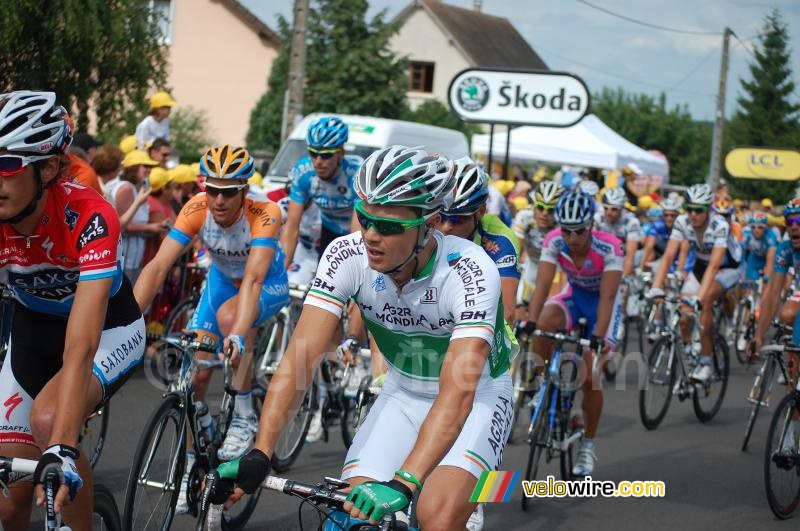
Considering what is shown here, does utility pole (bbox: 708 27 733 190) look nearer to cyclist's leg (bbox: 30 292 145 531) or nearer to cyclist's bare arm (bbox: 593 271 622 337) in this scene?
cyclist's bare arm (bbox: 593 271 622 337)

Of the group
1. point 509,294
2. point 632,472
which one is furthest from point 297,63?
point 509,294

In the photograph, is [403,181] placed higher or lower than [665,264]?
higher

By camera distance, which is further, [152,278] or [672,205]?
[672,205]

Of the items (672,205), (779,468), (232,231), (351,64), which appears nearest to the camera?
(232,231)

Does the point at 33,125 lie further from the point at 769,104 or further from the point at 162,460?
the point at 769,104

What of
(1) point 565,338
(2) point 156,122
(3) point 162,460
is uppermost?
(2) point 156,122

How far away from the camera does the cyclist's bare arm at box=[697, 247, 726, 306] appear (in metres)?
11.4

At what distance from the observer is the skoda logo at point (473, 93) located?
1569 centimetres

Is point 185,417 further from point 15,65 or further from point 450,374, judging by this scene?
point 15,65

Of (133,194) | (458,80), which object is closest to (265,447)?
(133,194)

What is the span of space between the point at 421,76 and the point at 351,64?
25040 mm

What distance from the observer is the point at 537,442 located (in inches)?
297

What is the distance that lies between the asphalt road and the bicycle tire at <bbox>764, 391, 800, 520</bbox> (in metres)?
0.11

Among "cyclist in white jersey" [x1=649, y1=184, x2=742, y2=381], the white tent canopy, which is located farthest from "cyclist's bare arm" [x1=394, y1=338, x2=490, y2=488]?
the white tent canopy
